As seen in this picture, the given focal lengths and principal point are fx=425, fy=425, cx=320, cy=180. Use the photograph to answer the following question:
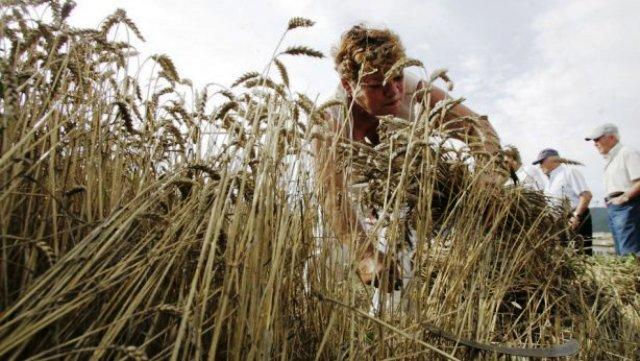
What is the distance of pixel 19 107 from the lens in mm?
949

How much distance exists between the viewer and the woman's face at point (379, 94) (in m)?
1.97

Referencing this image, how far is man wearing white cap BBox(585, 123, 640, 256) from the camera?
12.7 feet

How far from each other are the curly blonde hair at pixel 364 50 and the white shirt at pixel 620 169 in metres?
3.03

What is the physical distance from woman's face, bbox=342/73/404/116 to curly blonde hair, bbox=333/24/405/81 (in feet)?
0.18

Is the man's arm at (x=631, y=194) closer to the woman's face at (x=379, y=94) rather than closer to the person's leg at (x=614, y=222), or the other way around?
the person's leg at (x=614, y=222)

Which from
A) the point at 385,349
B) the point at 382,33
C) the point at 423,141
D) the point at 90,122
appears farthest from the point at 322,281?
the point at 382,33

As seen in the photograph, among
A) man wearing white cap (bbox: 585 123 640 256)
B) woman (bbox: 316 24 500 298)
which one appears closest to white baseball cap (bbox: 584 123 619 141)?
man wearing white cap (bbox: 585 123 640 256)

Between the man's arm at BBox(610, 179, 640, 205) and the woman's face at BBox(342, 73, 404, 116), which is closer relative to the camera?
the woman's face at BBox(342, 73, 404, 116)

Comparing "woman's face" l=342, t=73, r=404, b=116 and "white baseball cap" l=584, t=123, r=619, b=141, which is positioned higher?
"white baseball cap" l=584, t=123, r=619, b=141

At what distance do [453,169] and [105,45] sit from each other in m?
1.24

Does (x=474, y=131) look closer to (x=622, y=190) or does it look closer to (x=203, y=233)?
(x=203, y=233)

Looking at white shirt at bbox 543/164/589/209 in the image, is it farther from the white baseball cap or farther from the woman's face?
the woman's face

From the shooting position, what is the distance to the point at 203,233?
0.91 m

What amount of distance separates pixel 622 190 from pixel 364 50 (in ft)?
11.0
